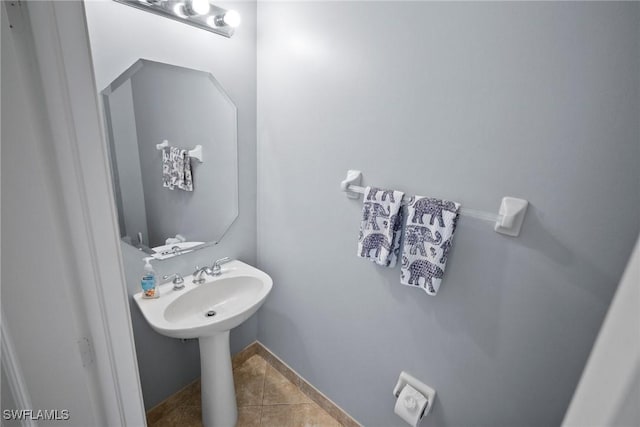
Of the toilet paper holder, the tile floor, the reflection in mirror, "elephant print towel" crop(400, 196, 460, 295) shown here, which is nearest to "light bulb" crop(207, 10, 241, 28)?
the reflection in mirror

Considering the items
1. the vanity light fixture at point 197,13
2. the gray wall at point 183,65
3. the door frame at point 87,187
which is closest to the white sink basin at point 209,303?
the gray wall at point 183,65

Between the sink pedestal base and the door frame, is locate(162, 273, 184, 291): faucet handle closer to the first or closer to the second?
the sink pedestal base

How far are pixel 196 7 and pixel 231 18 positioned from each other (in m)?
0.17

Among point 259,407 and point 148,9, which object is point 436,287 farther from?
point 148,9

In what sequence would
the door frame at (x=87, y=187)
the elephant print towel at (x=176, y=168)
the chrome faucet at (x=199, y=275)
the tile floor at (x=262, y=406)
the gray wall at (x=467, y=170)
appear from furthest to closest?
1. the tile floor at (x=262, y=406)
2. the chrome faucet at (x=199, y=275)
3. the elephant print towel at (x=176, y=168)
4. the gray wall at (x=467, y=170)
5. the door frame at (x=87, y=187)

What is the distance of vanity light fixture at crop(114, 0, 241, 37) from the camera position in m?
1.07

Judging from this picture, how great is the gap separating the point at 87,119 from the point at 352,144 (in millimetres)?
922

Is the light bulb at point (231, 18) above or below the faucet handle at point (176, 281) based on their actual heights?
above

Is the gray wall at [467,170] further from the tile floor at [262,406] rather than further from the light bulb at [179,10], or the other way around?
the light bulb at [179,10]

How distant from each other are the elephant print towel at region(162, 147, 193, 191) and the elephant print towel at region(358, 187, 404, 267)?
92 centimetres

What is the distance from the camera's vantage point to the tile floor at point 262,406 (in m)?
1.52

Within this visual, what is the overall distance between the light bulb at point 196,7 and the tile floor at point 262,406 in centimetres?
201

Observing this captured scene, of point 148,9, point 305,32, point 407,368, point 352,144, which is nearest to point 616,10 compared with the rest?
point 352,144

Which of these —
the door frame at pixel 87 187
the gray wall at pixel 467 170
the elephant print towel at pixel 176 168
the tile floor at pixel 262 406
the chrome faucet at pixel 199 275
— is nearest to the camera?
the door frame at pixel 87 187
